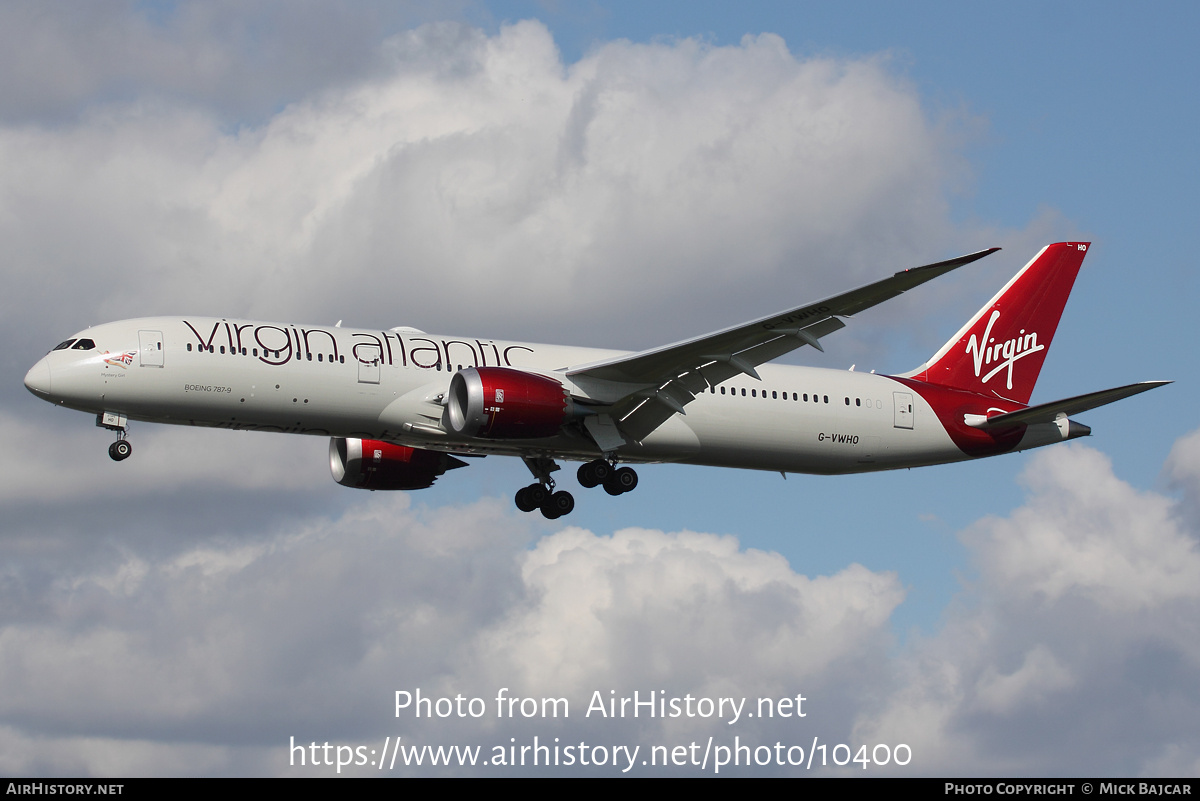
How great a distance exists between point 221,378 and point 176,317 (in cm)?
253

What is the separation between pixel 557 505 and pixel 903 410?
11.6 m

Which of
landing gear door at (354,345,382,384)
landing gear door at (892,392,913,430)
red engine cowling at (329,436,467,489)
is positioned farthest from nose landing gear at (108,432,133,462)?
landing gear door at (892,392,913,430)

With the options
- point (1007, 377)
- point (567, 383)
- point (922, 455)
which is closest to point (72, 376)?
point (567, 383)

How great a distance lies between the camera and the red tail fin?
5134 centimetres

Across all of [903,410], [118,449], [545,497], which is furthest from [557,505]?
[118,449]

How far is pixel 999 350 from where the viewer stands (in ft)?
171

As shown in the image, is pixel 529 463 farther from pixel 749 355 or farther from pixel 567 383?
pixel 749 355

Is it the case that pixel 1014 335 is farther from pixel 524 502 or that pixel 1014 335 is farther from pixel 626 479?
pixel 524 502

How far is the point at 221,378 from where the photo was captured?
40219 millimetres

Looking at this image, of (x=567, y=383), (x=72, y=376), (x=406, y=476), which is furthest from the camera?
(x=406, y=476)

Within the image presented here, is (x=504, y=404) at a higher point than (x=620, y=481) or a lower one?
lower

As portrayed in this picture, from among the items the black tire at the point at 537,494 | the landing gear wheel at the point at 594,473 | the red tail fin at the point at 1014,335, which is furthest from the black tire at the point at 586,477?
the red tail fin at the point at 1014,335

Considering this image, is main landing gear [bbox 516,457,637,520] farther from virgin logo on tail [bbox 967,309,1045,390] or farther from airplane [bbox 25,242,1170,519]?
virgin logo on tail [bbox 967,309,1045,390]

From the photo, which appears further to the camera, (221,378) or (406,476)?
(406,476)
